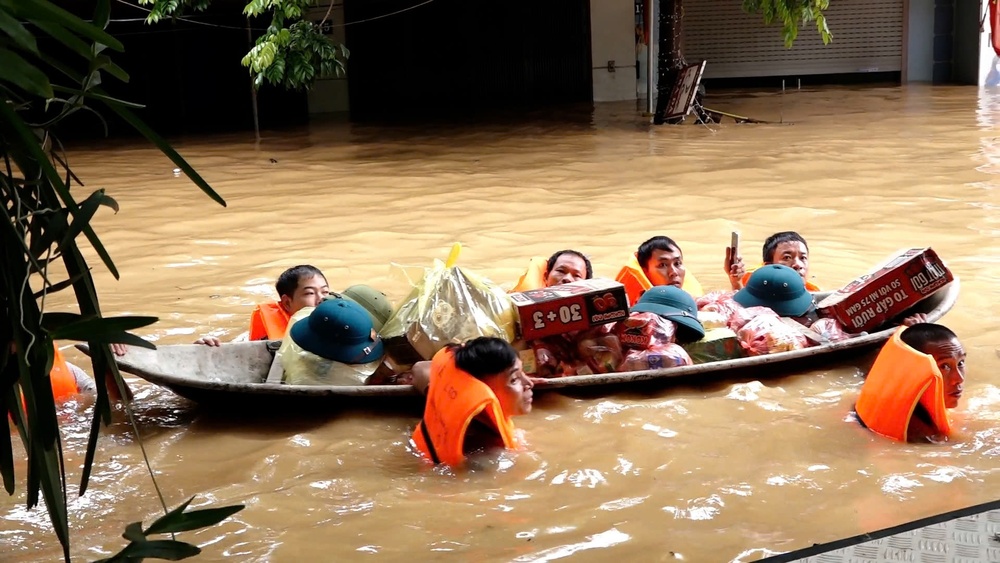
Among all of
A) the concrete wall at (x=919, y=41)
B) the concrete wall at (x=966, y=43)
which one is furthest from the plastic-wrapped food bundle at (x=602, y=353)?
the concrete wall at (x=919, y=41)

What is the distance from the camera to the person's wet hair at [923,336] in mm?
3830

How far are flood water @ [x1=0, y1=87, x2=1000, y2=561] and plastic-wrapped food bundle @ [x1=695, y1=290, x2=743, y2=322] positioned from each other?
0.43 m

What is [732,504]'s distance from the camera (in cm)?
325

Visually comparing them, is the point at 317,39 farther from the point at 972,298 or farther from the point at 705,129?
the point at 972,298

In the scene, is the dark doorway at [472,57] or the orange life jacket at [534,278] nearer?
the orange life jacket at [534,278]

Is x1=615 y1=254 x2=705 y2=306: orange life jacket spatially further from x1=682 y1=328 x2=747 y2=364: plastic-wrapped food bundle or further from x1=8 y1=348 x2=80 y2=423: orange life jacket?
x1=8 y1=348 x2=80 y2=423: orange life jacket

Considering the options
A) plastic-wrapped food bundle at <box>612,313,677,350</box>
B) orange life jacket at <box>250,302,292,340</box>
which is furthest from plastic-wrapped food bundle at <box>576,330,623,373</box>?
orange life jacket at <box>250,302,292,340</box>

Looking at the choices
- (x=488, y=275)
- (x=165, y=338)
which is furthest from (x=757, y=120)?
(x=165, y=338)

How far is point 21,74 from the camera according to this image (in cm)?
157

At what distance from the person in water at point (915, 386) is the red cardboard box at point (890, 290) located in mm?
591

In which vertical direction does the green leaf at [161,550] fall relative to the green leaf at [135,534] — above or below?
below

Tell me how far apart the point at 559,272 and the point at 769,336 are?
971 mm

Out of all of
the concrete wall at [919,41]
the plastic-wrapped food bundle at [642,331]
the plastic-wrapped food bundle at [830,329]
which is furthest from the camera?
the concrete wall at [919,41]

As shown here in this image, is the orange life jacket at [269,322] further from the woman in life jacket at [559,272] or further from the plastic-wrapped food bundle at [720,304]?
the plastic-wrapped food bundle at [720,304]
